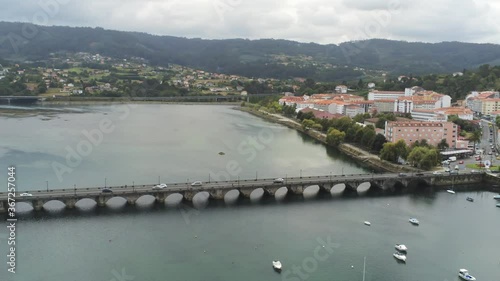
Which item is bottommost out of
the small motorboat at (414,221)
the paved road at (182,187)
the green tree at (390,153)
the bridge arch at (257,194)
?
the small motorboat at (414,221)

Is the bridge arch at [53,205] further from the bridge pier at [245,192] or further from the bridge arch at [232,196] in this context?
the bridge pier at [245,192]

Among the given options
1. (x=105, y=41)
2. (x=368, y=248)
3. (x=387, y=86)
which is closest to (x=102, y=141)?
(x=368, y=248)

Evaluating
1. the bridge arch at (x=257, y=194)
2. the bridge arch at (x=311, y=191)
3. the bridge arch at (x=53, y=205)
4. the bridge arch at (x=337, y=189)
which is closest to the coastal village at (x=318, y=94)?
the bridge arch at (x=337, y=189)

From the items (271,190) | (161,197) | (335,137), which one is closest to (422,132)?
(335,137)

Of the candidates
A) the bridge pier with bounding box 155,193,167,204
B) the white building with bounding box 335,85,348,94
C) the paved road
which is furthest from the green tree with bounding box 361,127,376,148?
the white building with bounding box 335,85,348,94

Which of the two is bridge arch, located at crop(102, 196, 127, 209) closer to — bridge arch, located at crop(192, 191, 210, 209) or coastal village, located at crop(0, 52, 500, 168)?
bridge arch, located at crop(192, 191, 210, 209)

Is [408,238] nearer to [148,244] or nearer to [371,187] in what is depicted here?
[371,187]

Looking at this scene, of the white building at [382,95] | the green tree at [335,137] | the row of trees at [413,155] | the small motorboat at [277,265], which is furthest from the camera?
the white building at [382,95]
